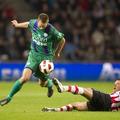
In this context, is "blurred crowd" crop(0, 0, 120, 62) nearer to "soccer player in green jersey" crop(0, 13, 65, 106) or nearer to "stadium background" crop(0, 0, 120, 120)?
"stadium background" crop(0, 0, 120, 120)

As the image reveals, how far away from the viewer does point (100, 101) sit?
12508 millimetres

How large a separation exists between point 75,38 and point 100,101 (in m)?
11.8

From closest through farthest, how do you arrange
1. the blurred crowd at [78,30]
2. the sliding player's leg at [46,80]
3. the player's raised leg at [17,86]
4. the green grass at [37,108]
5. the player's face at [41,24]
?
the green grass at [37,108]
the player's raised leg at [17,86]
the player's face at [41,24]
the sliding player's leg at [46,80]
the blurred crowd at [78,30]

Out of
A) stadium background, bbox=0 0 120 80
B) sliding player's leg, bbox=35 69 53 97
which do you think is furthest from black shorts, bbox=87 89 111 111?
stadium background, bbox=0 0 120 80

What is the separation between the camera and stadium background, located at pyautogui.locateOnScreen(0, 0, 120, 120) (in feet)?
74.9

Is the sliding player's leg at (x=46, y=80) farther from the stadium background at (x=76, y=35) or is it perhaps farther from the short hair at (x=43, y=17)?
the stadium background at (x=76, y=35)

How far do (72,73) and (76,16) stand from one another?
2.96 m

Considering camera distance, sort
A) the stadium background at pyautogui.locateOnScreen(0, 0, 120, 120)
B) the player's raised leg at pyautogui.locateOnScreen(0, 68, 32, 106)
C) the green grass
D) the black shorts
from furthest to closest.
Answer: the stadium background at pyautogui.locateOnScreen(0, 0, 120, 120)
the player's raised leg at pyautogui.locateOnScreen(0, 68, 32, 106)
the black shorts
the green grass

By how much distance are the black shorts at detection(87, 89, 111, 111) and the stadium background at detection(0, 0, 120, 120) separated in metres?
7.63

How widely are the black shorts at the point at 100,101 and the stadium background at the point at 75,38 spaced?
7630 mm

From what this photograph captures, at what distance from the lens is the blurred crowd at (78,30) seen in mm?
23069

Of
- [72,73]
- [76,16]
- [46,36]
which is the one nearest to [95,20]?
[76,16]

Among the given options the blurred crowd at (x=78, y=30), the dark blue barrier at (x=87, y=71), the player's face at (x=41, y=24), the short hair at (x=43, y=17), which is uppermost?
the blurred crowd at (x=78, y=30)

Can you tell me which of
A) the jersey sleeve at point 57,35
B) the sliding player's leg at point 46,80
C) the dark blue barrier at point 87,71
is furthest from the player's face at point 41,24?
the dark blue barrier at point 87,71
